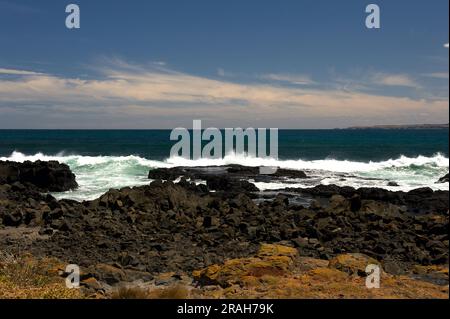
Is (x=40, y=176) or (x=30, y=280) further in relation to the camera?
(x=40, y=176)

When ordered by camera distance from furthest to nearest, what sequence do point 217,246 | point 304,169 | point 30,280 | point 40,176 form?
point 304,169
point 40,176
point 217,246
point 30,280

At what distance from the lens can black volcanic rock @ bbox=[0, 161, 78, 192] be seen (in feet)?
108

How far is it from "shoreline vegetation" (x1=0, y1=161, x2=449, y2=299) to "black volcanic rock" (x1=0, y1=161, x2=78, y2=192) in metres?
4.62

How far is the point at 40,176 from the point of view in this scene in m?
33.6

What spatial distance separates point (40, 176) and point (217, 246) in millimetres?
21088

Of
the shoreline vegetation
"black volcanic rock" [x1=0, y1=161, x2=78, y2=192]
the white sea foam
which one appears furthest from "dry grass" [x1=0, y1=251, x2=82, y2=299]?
"black volcanic rock" [x1=0, y1=161, x2=78, y2=192]

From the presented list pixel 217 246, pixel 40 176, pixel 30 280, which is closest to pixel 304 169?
pixel 40 176

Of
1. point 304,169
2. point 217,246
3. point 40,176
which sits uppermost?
point 40,176

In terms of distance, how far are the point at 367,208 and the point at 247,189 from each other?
10.7 meters

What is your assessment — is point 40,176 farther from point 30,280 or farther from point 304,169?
point 304,169

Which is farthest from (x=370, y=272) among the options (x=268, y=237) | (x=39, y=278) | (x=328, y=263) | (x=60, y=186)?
(x=60, y=186)
